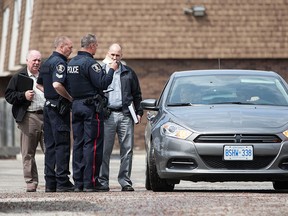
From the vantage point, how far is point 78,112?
15008 mm

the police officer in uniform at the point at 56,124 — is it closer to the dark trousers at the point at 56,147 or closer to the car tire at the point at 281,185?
the dark trousers at the point at 56,147

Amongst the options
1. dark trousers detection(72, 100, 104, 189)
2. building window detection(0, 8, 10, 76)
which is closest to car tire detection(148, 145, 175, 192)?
dark trousers detection(72, 100, 104, 189)

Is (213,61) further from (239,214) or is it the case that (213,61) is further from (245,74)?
(239,214)

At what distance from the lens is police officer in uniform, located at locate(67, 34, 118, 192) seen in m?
15.0

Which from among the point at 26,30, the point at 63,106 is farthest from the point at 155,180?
the point at 26,30

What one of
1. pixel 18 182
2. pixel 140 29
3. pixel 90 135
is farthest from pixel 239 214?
pixel 140 29

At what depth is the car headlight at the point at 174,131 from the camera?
13898 mm

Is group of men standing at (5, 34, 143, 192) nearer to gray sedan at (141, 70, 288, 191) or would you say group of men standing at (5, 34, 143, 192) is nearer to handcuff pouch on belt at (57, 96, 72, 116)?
handcuff pouch on belt at (57, 96, 72, 116)

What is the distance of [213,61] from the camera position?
32.6 m

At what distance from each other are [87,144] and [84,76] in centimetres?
83

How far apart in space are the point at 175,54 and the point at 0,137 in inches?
213

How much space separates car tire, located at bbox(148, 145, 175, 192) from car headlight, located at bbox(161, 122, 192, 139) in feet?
1.41

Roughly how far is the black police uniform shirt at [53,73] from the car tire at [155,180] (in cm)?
149

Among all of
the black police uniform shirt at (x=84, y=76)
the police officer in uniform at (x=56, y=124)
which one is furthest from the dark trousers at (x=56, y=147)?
the black police uniform shirt at (x=84, y=76)
